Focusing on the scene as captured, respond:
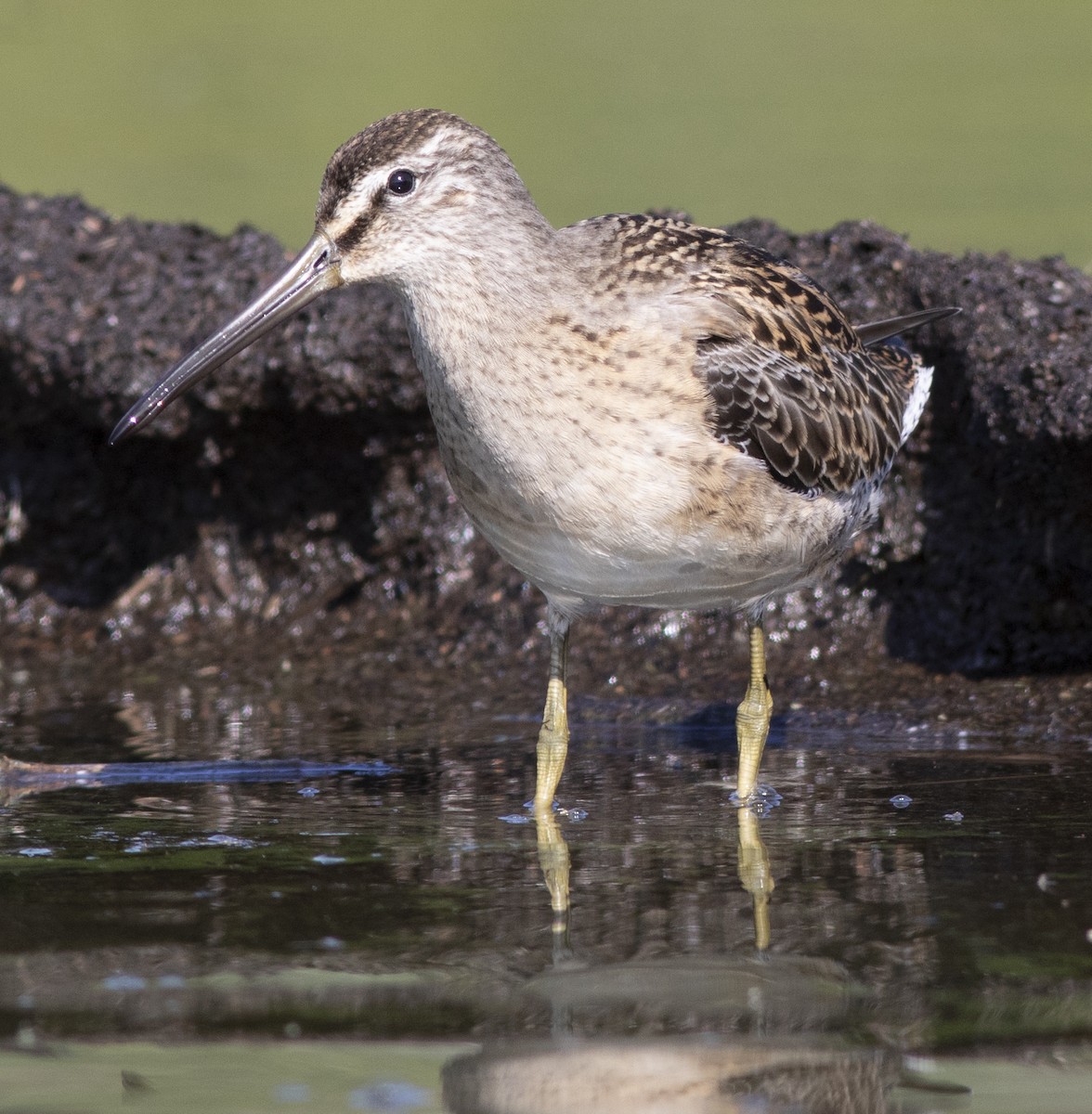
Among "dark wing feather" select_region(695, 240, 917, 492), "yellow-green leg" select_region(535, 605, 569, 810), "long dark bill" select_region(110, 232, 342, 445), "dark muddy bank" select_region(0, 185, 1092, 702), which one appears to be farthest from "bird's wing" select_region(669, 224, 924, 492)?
"long dark bill" select_region(110, 232, 342, 445)

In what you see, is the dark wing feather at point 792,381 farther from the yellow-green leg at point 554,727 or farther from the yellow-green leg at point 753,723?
the yellow-green leg at point 554,727

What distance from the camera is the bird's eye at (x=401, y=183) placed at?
4.57 metres

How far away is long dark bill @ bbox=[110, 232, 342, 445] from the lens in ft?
15.1

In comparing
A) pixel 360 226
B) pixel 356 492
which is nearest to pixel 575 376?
pixel 360 226

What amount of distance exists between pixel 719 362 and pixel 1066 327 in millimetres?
1807

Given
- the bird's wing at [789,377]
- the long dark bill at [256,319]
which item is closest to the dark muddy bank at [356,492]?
the bird's wing at [789,377]

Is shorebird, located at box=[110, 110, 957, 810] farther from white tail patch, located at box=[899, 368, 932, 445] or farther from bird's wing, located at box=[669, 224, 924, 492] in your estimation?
white tail patch, located at box=[899, 368, 932, 445]

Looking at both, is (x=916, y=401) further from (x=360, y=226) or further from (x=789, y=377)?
(x=360, y=226)

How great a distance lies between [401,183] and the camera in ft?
15.1

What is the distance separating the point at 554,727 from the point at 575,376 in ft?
3.42

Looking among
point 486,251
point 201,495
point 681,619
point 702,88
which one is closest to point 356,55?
point 702,88

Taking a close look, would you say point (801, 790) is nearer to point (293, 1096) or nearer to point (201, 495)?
point (293, 1096)

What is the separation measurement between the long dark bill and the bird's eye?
202 millimetres

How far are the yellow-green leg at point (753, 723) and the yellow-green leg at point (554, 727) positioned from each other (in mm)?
470
